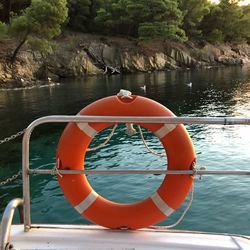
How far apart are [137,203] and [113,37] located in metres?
47.3

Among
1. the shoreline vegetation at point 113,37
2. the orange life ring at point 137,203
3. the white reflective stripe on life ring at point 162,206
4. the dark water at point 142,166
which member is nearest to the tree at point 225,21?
the shoreline vegetation at point 113,37

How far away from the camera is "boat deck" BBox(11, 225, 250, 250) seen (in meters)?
2.73

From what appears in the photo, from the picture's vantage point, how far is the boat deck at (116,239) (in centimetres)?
273

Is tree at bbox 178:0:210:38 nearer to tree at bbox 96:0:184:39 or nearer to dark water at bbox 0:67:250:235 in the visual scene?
tree at bbox 96:0:184:39

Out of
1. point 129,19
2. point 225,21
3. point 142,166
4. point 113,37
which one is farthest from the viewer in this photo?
point 225,21

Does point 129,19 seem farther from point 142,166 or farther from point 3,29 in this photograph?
point 142,166

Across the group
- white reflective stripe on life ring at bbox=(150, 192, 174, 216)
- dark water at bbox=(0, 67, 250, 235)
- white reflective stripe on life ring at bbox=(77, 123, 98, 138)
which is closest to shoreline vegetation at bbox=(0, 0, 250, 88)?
dark water at bbox=(0, 67, 250, 235)

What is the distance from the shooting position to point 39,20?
31.5 meters

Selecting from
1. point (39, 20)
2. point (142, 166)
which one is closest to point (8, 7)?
point (39, 20)

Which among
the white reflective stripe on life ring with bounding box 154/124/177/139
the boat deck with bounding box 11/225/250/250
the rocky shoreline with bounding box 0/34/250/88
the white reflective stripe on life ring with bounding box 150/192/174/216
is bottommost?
the boat deck with bounding box 11/225/250/250

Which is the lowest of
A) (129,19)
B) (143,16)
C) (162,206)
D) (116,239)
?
(116,239)

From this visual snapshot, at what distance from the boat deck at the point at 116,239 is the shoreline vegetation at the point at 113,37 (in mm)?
28773

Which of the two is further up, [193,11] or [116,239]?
[193,11]

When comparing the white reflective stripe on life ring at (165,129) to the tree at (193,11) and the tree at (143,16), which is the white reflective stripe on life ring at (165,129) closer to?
the tree at (143,16)
